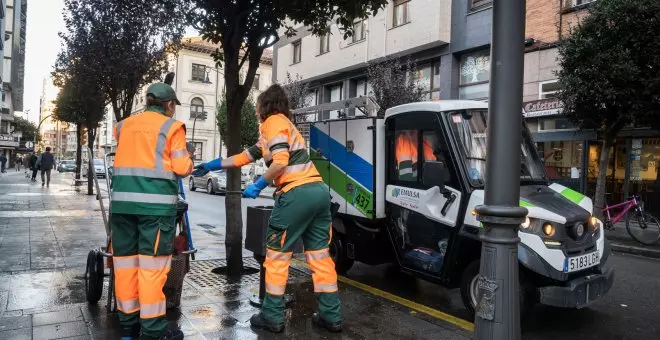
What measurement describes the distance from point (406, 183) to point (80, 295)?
344 cm

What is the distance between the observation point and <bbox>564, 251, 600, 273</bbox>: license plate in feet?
14.3

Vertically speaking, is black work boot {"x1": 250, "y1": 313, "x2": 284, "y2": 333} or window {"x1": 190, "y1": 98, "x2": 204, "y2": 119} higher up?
window {"x1": 190, "y1": 98, "x2": 204, "y2": 119}

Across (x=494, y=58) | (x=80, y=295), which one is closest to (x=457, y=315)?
(x=494, y=58)

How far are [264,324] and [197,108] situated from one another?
152 feet

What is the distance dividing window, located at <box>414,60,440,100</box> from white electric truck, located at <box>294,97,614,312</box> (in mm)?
13880

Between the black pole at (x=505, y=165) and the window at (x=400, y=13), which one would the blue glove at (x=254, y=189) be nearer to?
the black pole at (x=505, y=165)

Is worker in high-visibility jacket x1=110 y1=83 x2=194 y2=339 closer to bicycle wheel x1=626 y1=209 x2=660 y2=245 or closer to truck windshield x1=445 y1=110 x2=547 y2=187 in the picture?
truck windshield x1=445 y1=110 x2=547 y2=187

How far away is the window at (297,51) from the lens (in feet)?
91.0

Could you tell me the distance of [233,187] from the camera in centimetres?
619

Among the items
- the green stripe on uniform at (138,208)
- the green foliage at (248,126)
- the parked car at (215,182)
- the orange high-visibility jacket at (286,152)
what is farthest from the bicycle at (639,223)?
the green foliage at (248,126)

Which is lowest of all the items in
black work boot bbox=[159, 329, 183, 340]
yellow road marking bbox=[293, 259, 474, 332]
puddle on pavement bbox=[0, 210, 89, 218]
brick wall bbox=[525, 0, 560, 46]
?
yellow road marking bbox=[293, 259, 474, 332]

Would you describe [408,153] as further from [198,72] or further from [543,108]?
[198,72]

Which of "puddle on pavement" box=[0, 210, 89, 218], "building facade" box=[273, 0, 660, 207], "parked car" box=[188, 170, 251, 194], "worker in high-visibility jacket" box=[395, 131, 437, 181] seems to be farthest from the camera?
"parked car" box=[188, 170, 251, 194]

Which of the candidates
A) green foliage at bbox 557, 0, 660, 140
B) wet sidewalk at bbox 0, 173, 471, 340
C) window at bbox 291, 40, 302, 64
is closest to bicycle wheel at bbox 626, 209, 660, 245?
green foliage at bbox 557, 0, 660, 140
